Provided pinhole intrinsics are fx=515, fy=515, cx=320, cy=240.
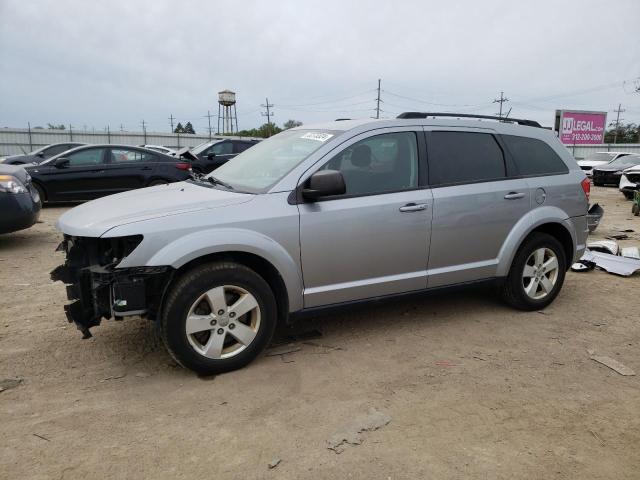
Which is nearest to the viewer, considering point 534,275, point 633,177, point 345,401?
point 345,401

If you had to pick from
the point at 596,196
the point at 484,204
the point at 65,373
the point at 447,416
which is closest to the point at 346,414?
the point at 447,416

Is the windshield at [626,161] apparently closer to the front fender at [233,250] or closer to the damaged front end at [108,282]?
the front fender at [233,250]

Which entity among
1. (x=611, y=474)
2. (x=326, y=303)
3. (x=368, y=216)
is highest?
(x=368, y=216)

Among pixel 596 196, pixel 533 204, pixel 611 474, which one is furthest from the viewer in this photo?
pixel 596 196

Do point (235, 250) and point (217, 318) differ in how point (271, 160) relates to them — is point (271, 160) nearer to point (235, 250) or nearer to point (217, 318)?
point (235, 250)

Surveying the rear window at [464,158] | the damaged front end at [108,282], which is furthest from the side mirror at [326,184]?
the damaged front end at [108,282]

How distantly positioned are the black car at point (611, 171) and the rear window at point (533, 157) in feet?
55.7

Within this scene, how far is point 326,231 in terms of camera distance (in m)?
3.68

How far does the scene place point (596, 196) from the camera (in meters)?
16.2

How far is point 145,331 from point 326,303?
157 centimetres

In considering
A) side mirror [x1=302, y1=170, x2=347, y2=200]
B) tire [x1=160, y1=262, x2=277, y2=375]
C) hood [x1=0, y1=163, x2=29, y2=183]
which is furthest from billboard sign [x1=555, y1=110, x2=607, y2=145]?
tire [x1=160, y1=262, x2=277, y2=375]

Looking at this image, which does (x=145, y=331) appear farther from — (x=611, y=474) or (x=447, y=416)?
(x=611, y=474)

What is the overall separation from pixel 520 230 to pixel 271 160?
2.26 meters

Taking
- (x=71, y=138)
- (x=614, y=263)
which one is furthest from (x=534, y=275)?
(x=71, y=138)
